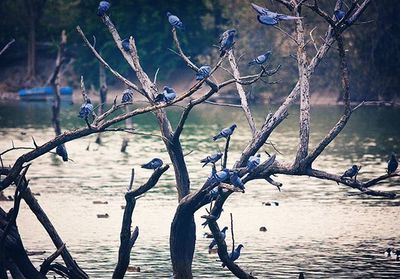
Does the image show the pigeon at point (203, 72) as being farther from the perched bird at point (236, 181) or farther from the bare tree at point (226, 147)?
the perched bird at point (236, 181)

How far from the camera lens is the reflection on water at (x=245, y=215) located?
20641 millimetres

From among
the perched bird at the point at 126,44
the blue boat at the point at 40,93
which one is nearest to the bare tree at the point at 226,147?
the perched bird at the point at 126,44

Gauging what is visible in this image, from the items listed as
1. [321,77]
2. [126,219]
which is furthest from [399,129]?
[126,219]

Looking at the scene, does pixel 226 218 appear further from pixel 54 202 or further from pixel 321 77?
pixel 321 77

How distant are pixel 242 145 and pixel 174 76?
2950cm

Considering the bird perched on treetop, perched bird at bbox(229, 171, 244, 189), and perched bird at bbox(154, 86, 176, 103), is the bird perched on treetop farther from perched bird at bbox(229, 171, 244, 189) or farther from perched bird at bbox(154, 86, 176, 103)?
perched bird at bbox(229, 171, 244, 189)

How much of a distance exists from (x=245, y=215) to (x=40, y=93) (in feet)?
150

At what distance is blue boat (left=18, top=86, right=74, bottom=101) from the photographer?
70.4 metres

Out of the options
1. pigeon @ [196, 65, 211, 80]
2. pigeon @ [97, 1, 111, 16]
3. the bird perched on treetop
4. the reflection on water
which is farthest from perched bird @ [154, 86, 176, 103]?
the reflection on water

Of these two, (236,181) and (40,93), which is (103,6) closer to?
(236,181)

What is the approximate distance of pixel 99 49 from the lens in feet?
238


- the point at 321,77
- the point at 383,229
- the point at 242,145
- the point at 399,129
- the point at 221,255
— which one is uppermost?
the point at 321,77

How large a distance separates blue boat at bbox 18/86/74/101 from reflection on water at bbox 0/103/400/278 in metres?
26.2

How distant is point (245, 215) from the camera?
2616cm
